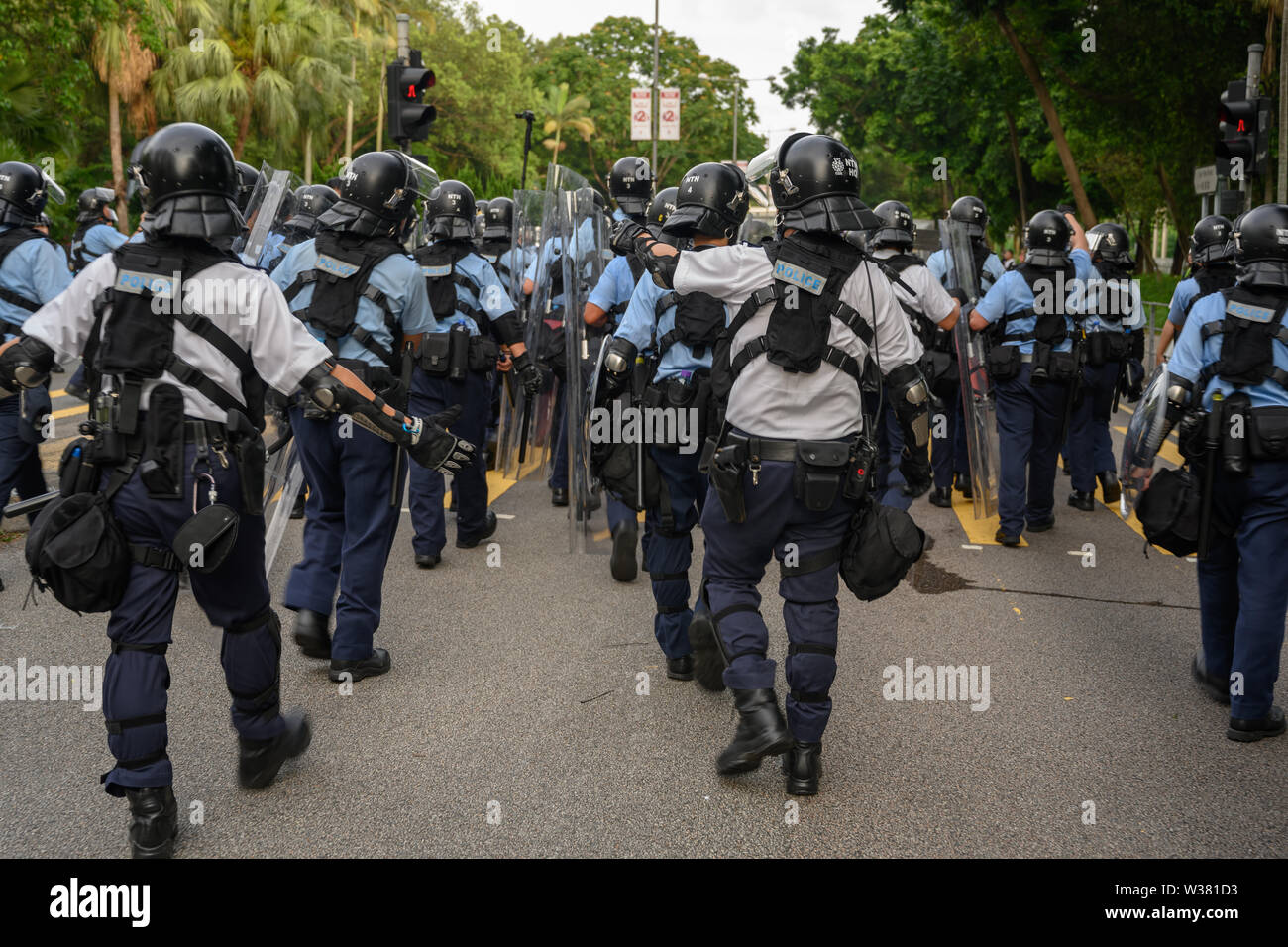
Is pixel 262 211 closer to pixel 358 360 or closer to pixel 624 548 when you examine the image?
pixel 358 360

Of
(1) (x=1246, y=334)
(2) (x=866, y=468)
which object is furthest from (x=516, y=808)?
(1) (x=1246, y=334)

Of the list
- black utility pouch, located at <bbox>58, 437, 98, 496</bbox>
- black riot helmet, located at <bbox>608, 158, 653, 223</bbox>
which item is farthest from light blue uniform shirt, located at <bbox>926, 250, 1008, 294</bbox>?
black utility pouch, located at <bbox>58, 437, 98, 496</bbox>

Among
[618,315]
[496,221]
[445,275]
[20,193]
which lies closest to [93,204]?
[20,193]

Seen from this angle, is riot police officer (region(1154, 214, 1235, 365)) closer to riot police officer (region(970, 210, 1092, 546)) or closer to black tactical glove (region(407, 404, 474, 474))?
riot police officer (region(970, 210, 1092, 546))

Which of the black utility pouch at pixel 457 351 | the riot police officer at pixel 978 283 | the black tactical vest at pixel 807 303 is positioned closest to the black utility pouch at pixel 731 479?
the black tactical vest at pixel 807 303

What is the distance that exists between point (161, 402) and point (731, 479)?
1.77m

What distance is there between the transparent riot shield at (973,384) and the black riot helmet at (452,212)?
3114 millimetres

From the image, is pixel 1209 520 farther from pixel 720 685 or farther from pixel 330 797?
pixel 330 797

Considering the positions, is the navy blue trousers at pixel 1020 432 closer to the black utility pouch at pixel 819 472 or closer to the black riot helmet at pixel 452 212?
the black riot helmet at pixel 452 212

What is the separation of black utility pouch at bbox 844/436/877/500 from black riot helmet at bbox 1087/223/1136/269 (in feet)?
16.2

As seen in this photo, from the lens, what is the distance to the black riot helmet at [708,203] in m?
4.63

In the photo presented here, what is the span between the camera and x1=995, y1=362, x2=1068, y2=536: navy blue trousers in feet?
24.0

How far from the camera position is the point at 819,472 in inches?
148

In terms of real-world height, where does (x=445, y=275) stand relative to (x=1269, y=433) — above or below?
above
